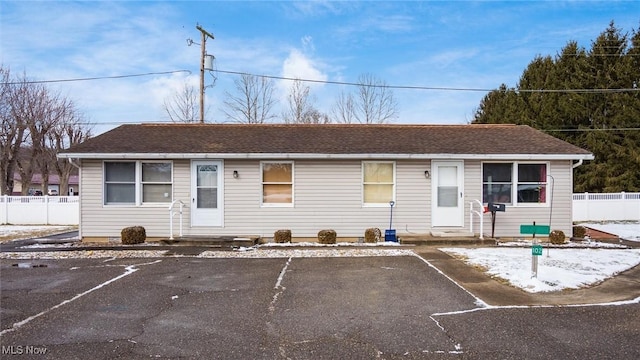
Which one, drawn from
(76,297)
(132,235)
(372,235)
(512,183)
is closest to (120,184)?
(132,235)

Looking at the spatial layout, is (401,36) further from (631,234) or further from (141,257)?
(141,257)

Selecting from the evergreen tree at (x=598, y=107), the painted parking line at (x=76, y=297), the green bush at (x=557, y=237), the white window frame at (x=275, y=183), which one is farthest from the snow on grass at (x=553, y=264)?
the evergreen tree at (x=598, y=107)

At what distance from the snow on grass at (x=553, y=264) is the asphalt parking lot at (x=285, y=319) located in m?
1.21

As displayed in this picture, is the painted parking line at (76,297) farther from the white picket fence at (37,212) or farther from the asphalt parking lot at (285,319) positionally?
the white picket fence at (37,212)

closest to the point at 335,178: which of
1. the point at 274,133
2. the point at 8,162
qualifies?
the point at 274,133

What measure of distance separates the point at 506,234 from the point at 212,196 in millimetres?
8538

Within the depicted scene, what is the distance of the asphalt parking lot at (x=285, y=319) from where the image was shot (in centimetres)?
412

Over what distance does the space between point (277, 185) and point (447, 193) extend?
16.2 ft

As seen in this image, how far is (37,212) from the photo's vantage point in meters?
19.1

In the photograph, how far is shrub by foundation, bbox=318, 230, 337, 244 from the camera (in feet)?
37.7

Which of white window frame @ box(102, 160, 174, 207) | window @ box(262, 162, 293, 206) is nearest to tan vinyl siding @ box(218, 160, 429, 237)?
window @ box(262, 162, 293, 206)

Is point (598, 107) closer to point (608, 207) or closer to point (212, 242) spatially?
point (608, 207)

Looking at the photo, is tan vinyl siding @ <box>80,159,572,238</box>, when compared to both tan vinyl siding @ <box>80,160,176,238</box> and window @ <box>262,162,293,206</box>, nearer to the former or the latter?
tan vinyl siding @ <box>80,160,176,238</box>

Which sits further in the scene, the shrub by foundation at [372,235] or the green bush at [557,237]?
the shrub by foundation at [372,235]
